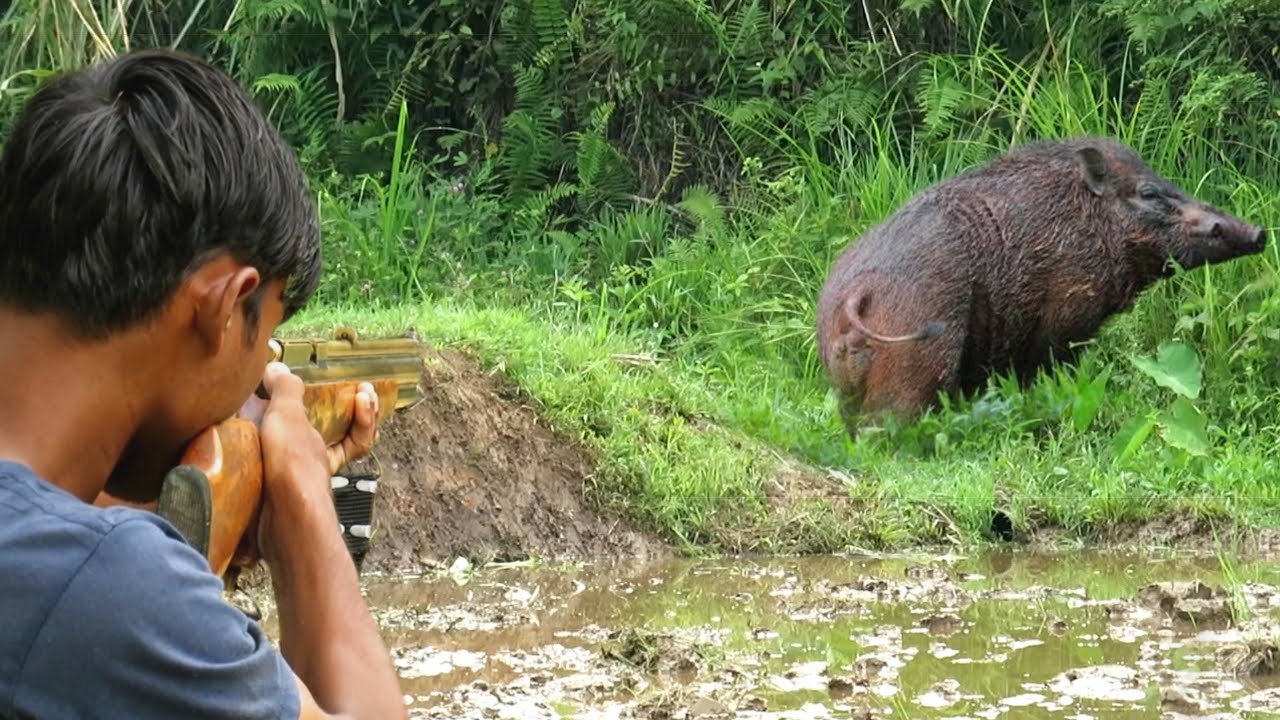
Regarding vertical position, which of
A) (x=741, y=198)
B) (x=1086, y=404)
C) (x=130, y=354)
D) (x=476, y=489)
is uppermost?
(x=130, y=354)

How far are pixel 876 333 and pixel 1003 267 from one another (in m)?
0.74

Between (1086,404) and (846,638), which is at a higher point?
(846,638)

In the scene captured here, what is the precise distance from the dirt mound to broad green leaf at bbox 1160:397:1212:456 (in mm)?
2105

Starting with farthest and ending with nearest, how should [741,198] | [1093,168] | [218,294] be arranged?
[741,198]
[1093,168]
[218,294]

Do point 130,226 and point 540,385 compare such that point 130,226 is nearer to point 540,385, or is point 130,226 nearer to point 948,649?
point 948,649

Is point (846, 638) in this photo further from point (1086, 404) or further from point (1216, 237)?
point (1216, 237)

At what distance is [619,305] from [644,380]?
2.32 meters

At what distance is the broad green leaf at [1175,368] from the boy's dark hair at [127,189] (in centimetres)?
621

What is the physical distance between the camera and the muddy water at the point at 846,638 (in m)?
4.27

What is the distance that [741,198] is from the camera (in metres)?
10.5

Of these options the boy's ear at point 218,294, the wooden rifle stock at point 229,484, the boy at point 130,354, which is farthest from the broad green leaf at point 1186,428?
the boy's ear at point 218,294

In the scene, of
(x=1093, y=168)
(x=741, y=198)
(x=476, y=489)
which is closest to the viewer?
(x=476, y=489)

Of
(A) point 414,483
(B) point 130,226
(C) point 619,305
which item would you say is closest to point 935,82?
(C) point 619,305

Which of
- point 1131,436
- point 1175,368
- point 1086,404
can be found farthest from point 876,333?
point 1175,368
